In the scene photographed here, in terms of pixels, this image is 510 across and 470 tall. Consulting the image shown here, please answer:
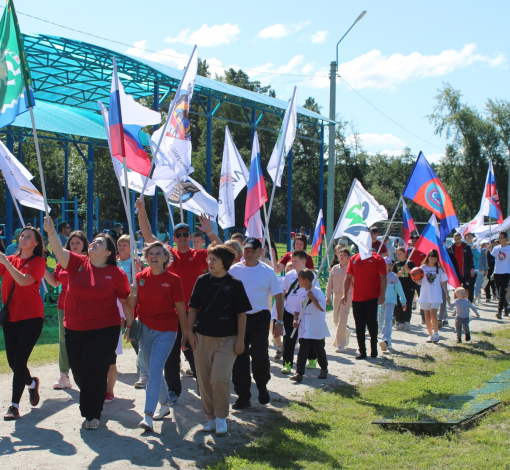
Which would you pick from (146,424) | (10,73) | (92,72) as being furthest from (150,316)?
(92,72)

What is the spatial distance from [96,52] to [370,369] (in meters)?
12.0

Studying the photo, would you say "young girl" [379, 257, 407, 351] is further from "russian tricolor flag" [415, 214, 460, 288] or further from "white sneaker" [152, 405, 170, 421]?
"white sneaker" [152, 405, 170, 421]

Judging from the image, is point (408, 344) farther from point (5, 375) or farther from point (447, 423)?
point (5, 375)

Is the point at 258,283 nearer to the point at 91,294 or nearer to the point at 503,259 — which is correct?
the point at 91,294

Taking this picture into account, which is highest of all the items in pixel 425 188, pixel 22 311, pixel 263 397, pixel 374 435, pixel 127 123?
pixel 127 123

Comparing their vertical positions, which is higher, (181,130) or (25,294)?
(181,130)

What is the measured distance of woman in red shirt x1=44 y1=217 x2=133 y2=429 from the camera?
5164mm

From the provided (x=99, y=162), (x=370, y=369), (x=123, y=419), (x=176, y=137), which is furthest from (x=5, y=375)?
(x=99, y=162)

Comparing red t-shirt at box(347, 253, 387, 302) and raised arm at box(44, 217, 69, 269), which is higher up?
raised arm at box(44, 217, 69, 269)

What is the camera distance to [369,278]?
8523mm

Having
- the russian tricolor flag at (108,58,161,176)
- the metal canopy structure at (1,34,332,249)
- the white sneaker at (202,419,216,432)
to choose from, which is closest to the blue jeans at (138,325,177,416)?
the white sneaker at (202,419,216,432)

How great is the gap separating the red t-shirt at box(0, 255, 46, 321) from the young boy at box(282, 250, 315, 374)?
3345 millimetres

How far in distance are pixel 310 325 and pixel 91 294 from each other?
321cm

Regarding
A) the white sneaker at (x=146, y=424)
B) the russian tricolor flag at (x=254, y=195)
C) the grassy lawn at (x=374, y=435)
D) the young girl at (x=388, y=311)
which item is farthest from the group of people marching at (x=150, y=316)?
the young girl at (x=388, y=311)
